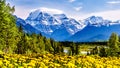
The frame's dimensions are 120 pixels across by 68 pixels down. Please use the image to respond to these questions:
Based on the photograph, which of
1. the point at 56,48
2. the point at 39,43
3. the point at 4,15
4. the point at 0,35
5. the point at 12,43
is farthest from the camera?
the point at 56,48

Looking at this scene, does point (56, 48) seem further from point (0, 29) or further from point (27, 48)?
point (0, 29)

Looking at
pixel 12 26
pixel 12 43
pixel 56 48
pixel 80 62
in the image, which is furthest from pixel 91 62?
pixel 56 48

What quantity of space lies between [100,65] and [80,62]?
47.1 inches

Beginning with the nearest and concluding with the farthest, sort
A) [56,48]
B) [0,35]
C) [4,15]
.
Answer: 1. [4,15]
2. [0,35]
3. [56,48]

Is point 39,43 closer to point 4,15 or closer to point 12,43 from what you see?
point 12,43

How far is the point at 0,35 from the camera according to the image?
87.8 metres

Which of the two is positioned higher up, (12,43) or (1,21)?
(1,21)

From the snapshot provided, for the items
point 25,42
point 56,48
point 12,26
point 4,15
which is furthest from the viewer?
point 56,48

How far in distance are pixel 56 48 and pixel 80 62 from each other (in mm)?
171450

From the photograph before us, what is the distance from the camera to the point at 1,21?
82438 mm

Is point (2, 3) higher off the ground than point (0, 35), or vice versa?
point (2, 3)

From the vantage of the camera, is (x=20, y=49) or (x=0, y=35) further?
(x=20, y=49)

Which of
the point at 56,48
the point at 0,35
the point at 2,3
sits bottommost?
the point at 56,48

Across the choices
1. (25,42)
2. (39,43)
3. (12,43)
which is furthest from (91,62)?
(39,43)
